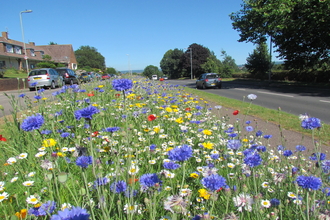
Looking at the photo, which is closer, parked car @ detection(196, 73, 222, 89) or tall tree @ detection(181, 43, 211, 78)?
parked car @ detection(196, 73, 222, 89)

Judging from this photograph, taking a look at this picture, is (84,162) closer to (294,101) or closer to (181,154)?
(181,154)

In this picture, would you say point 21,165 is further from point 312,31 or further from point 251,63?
point 251,63

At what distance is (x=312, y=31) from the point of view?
17.5 meters

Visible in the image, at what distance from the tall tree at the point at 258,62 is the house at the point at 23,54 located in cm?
3124

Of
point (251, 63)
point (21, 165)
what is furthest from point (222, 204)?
point (251, 63)

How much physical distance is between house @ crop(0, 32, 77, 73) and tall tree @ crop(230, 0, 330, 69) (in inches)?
884

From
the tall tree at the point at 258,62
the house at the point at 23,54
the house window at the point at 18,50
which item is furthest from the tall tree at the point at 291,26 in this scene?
the house window at the point at 18,50

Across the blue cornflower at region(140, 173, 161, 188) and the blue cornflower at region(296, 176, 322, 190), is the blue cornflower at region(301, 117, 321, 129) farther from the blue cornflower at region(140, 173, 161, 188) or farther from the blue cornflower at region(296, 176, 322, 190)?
the blue cornflower at region(140, 173, 161, 188)

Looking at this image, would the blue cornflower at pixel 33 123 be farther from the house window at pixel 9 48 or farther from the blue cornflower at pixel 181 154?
the house window at pixel 9 48

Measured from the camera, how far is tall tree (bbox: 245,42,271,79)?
3609cm

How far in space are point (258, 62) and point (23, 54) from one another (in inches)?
1565

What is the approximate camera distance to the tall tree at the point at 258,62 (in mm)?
36094

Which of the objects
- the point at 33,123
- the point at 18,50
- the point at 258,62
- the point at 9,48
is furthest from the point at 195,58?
the point at 33,123

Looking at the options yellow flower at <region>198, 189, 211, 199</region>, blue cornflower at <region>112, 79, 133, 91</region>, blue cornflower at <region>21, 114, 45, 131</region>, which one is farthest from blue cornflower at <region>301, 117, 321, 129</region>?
blue cornflower at <region>21, 114, 45, 131</region>
